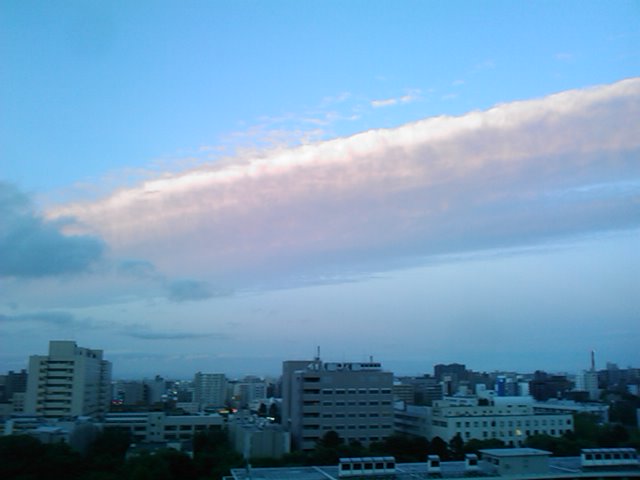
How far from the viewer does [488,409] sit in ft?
97.5

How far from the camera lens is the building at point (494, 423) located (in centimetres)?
2712

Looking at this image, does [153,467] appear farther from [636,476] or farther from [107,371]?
Result: [107,371]

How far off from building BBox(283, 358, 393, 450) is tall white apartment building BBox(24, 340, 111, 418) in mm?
12599

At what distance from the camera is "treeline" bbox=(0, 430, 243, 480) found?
1589 cm

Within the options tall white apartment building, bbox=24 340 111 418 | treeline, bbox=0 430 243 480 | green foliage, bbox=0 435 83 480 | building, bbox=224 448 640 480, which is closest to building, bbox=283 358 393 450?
treeline, bbox=0 430 243 480

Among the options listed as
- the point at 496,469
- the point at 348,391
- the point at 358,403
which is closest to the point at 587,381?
the point at 358,403

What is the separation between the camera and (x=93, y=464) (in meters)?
17.4

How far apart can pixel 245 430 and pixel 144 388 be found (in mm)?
37475

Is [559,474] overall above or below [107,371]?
below

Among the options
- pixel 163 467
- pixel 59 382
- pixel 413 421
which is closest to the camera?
pixel 163 467

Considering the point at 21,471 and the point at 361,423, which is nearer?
the point at 21,471

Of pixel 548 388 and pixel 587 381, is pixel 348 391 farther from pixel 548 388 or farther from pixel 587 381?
pixel 587 381

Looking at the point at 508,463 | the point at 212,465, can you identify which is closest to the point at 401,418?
the point at 212,465

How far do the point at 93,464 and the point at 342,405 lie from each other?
11299 mm
